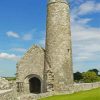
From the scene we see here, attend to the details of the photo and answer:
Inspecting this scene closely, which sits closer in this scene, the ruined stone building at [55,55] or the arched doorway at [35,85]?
the ruined stone building at [55,55]

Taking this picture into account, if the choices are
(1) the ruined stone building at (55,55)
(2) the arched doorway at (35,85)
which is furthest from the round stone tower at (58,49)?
(2) the arched doorway at (35,85)

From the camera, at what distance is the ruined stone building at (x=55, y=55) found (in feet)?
109

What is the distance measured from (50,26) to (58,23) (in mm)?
982

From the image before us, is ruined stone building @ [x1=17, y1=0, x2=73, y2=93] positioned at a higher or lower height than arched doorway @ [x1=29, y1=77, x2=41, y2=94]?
higher

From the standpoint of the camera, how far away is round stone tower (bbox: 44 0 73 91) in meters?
33.4

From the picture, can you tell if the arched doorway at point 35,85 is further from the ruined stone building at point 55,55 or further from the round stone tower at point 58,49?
the round stone tower at point 58,49

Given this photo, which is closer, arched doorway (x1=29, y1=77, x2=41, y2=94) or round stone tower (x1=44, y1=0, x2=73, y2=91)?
round stone tower (x1=44, y1=0, x2=73, y2=91)

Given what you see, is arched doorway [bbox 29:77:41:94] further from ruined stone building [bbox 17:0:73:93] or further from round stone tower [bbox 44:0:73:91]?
round stone tower [bbox 44:0:73:91]

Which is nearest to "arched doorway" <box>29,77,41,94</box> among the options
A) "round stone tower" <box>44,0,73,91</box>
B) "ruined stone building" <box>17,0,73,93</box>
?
"ruined stone building" <box>17,0,73,93</box>

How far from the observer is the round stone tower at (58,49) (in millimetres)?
33375

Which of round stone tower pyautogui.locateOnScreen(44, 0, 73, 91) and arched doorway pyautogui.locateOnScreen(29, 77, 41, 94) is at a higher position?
round stone tower pyautogui.locateOnScreen(44, 0, 73, 91)

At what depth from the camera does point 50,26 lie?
1335 inches

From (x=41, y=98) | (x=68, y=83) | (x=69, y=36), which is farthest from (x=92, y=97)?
(x=69, y=36)

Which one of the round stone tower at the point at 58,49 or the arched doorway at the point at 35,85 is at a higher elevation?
the round stone tower at the point at 58,49
